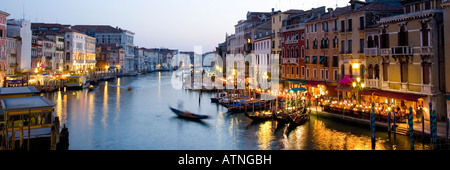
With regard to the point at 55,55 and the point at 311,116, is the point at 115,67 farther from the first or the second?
the point at 311,116

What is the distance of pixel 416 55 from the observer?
15.3 meters

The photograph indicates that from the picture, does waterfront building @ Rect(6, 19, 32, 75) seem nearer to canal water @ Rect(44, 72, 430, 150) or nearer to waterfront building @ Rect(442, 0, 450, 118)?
canal water @ Rect(44, 72, 430, 150)

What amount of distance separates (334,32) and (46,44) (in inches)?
1414

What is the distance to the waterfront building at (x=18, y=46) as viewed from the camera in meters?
33.6

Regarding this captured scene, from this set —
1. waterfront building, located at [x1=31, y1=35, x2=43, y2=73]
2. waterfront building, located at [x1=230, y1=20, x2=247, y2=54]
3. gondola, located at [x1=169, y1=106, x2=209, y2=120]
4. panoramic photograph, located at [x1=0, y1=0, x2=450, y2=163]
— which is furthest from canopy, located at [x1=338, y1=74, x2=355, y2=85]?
waterfront building, located at [x1=31, y1=35, x2=43, y2=73]

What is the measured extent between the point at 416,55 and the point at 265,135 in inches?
288

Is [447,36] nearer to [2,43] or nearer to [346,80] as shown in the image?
[346,80]

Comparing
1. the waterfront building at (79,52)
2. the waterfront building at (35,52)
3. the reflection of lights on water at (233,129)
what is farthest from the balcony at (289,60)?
the waterfront building at (79,52)

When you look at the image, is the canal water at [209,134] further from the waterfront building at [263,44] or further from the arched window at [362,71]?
the waterfront building at [263,44]

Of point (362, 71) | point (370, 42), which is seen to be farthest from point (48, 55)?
point (370, 42)

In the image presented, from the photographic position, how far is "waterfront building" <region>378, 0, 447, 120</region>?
14.6 metres
